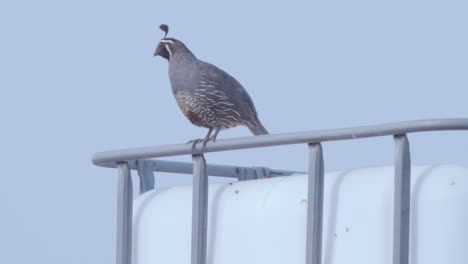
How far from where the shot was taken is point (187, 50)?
776 cm

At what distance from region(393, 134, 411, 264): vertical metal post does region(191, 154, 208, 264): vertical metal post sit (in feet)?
3.40

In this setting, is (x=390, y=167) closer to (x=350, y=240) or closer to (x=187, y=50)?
(x=350, y=240)

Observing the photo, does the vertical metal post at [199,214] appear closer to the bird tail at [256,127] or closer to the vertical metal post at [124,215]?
the vertical metal post at [124,215]

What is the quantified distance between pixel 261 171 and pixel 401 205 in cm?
232

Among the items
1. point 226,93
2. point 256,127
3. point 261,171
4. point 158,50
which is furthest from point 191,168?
point 158,50

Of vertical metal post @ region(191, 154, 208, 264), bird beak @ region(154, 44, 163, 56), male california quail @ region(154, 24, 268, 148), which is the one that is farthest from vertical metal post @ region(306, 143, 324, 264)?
bird beak @ region(154, 44, 163, 56)

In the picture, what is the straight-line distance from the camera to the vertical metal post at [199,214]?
15.4 feet

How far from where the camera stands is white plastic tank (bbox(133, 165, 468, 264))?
4.10 m

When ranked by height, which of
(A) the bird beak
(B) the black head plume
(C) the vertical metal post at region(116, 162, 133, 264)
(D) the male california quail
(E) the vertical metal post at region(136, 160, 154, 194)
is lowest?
(C) the vertical metal post at region(116, 162, 133, 264)

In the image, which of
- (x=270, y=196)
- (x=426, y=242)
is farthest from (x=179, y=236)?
(x=426, y=242)

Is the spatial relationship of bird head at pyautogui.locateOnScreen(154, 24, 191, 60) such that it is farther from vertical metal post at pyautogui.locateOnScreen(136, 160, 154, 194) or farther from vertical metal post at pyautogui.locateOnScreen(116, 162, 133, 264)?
vertical metal post at pyautogui.locateOnScreen(116, 162, 133, 264)

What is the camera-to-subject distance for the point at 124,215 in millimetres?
5121

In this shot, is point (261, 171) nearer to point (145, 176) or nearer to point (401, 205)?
point (145, 176)

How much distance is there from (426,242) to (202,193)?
1.08m
